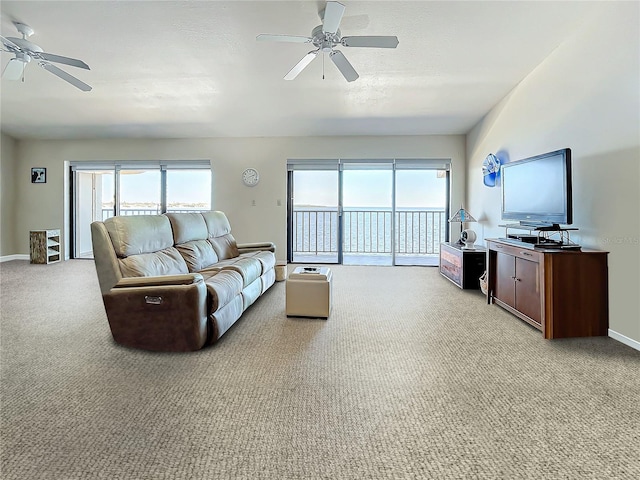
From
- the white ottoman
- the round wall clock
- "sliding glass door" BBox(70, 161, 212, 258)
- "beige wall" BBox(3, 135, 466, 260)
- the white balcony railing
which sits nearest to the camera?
the white ottoman

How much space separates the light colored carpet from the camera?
4.29 ft

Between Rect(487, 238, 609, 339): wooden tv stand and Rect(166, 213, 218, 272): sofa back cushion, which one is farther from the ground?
Rect(166, 213, 218, 272): sofa back cushion

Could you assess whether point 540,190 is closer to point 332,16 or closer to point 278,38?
point 332,16

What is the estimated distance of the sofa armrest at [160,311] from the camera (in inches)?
89.9

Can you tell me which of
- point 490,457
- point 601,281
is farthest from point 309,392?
point 601,281

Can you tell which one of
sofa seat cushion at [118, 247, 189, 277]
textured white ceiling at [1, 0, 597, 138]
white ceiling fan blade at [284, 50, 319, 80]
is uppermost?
textured white ceiling at [1, 0, 597, 138]

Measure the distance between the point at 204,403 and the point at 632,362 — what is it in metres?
2.70

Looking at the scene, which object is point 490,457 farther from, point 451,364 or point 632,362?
point 632,362

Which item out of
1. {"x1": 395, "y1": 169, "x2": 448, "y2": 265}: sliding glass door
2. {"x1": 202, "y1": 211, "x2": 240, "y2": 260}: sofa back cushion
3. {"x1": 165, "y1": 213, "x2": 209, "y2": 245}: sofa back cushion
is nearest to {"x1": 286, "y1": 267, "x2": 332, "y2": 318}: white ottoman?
{"x1": 165, "y1": 213, "x2": 209, "y2": 245}: sofa back cushion

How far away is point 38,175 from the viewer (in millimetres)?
6684

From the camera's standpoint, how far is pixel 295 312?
10.3ft

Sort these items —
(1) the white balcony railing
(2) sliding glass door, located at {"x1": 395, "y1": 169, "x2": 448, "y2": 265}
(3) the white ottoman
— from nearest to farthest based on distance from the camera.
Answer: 1. (3) the white ottoman
2. (2) sliding glass door, located at {"x1": 395, "y1": 169, "x2": 448, "y2": 265}
3. (1) the white balcony railing

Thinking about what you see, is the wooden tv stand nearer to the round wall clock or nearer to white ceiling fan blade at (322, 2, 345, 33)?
white ceiling fan blade at (322, 2, 345, 33)

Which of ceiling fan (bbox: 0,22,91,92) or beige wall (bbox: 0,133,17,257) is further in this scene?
beige wall (bbox: 0,133,17,257)
